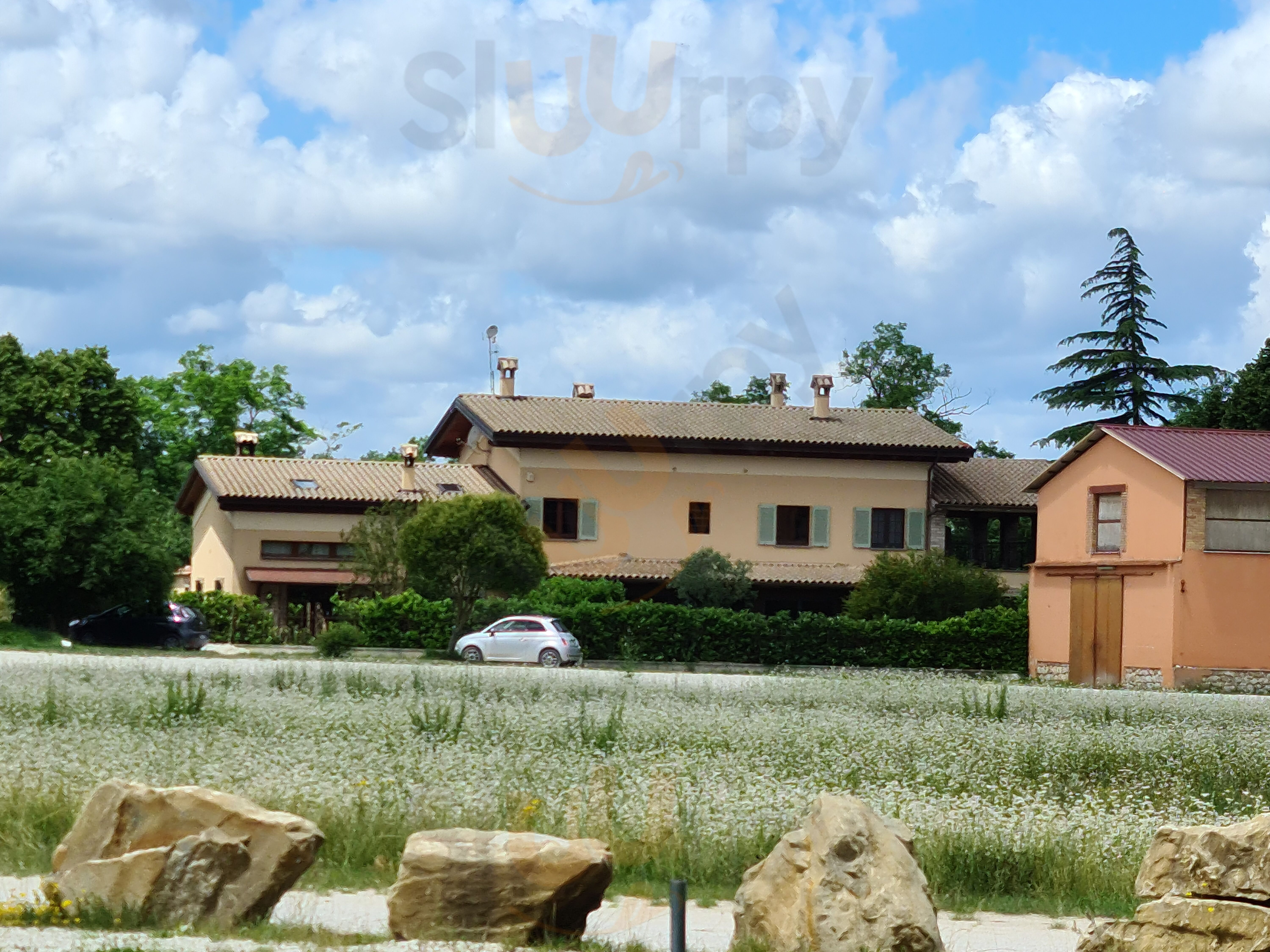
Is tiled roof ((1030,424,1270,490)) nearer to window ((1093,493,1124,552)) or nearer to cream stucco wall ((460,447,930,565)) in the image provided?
window ((1093,493,1124,552))

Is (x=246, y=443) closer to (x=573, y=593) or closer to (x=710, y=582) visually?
(x=573, y=593)

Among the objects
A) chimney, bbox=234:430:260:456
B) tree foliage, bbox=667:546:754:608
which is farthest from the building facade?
chimney, bbox=234:430:260:456

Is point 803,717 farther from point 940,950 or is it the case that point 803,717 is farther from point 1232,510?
point 1232,510

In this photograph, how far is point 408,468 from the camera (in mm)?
53938

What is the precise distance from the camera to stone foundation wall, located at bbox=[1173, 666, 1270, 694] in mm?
35812

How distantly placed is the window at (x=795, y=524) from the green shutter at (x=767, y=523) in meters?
0.19

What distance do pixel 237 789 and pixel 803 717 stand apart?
8182 millimetres

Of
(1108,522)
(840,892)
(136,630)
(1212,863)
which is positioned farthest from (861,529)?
(840,892)

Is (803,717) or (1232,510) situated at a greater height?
(1232,510)

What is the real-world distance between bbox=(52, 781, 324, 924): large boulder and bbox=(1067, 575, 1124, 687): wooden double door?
108 feet

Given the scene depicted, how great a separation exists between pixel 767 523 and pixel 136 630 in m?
21.8

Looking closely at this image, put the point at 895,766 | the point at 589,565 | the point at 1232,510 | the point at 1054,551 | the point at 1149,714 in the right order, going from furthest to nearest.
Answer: the point at 589,565 < the point at 1054,551 < the point at 1232,510 < the point at 1149,714 < the point at 895,766

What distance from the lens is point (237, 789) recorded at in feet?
33.6

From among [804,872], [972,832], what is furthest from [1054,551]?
[804,872]
